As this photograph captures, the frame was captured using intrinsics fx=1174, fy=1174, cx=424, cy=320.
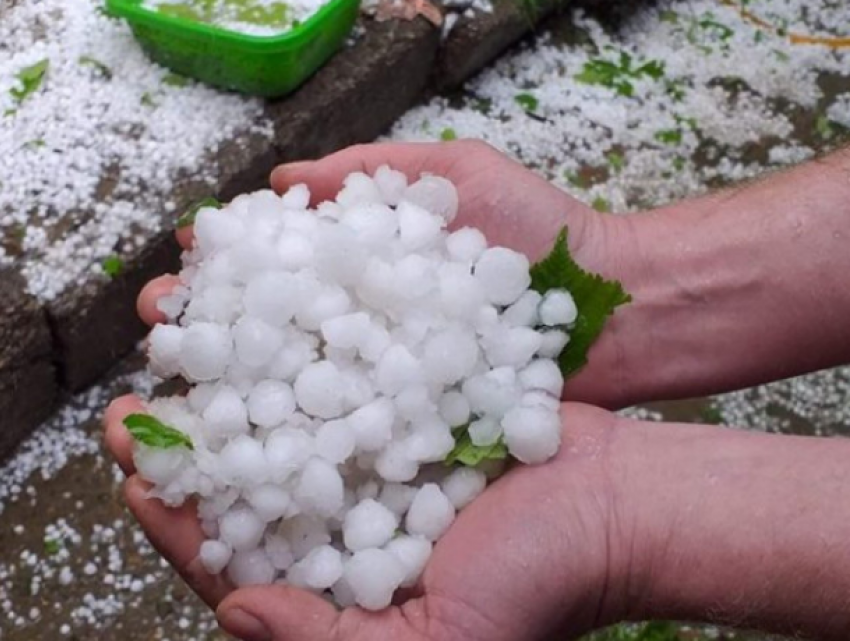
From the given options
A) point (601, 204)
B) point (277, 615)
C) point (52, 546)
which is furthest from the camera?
point (601, 204)

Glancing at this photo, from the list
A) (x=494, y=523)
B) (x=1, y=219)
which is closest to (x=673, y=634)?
(x=494, y=523)

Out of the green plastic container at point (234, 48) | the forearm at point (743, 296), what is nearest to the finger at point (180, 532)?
the forearm at point (743, 296)

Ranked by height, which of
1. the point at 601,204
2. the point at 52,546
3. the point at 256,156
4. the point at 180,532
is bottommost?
the point at 52,546

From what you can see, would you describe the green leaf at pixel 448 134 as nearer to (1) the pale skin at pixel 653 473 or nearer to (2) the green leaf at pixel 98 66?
(2) the green leaf at pixel 98 66

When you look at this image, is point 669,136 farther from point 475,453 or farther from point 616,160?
point 475,453

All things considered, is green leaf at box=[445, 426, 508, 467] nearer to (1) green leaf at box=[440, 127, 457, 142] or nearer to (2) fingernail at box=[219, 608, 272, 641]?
(2) fingernail at box=[219, 608, 272, 641]

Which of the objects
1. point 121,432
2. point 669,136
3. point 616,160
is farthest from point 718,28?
point 121,432

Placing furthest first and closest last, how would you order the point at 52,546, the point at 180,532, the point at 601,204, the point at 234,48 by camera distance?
1. the point at 601,204
2. the point at 234,48
3. the point at 52,546
4. the point at 180,532

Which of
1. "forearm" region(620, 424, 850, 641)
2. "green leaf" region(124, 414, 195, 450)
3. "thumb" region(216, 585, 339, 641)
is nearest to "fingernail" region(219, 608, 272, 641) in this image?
"thumb" region(216, 585, 339, 641)
